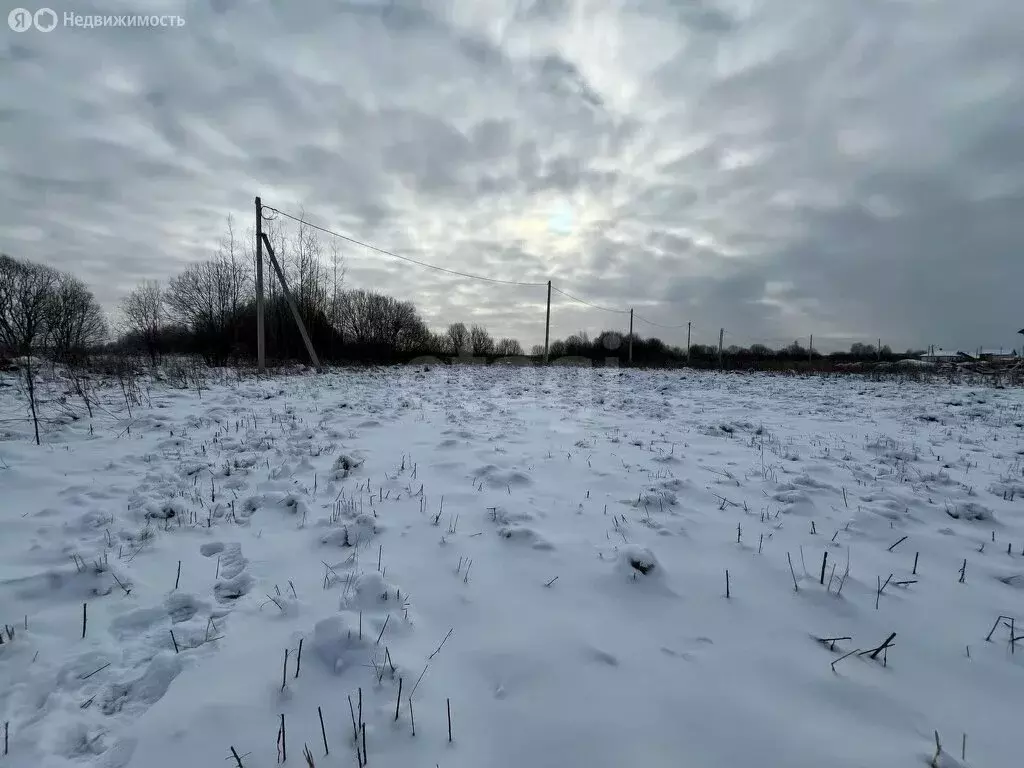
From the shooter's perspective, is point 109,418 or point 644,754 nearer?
point 644,754

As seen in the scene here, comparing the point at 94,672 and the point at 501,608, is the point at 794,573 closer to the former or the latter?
the point at 501,608

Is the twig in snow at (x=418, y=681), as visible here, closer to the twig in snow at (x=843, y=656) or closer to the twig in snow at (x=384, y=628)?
the twig in snow at (x=384, y=628)

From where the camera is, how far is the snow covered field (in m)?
1.60

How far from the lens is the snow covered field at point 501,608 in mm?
1603

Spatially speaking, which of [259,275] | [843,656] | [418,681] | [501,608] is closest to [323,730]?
[418,681]

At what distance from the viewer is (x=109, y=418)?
6.18 meters

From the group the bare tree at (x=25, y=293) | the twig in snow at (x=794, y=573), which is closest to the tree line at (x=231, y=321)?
the bare tree at (x=25, y=293)

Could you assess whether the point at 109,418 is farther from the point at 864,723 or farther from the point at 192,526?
the point at 864,723

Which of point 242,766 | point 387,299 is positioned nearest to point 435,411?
point 242,766

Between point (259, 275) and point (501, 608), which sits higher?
point (259, 275)

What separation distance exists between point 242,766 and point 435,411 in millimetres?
7121

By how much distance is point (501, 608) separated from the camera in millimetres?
2369

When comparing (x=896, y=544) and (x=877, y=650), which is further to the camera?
(x=896, y=544)

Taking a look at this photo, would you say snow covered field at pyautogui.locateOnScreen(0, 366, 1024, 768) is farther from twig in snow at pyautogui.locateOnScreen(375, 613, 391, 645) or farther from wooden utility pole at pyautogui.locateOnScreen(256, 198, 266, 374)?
wooden utility pole at pyautogui.locateOnScreen(256, 198, 266, 374)
